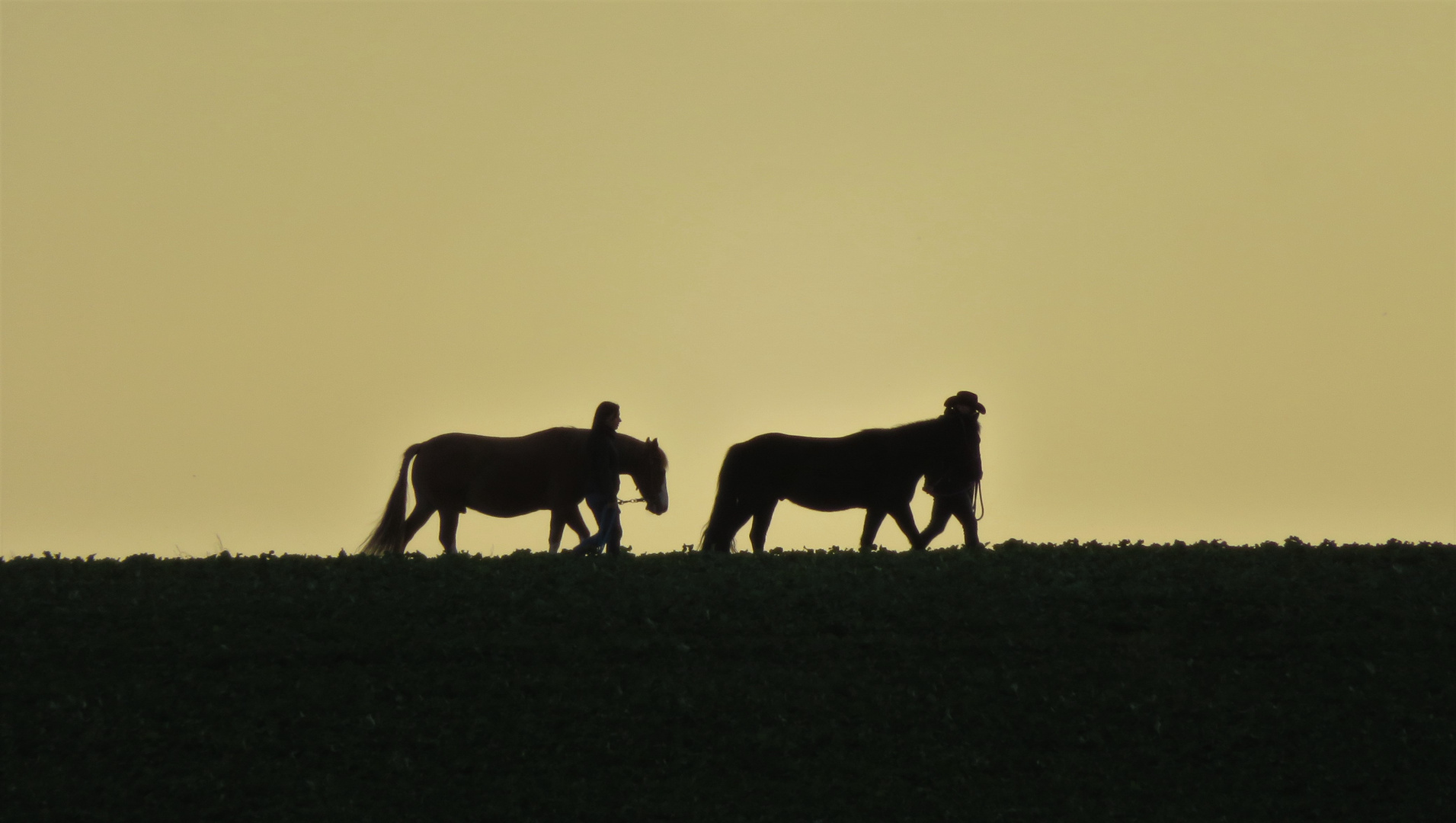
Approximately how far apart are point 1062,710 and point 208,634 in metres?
8.85

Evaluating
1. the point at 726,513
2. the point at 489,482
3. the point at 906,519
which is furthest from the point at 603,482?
the point at 489,482

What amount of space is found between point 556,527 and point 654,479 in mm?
1721

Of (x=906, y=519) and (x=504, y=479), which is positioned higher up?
(x=504, y=479)

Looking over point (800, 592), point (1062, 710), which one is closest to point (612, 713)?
point (800, 592)

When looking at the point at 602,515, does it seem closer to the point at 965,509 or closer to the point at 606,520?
the point at 606,520

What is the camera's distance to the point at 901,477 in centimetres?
2327

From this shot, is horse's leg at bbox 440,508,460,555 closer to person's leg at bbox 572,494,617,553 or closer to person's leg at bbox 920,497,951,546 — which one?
person's leg at bbox 572,494,617,553

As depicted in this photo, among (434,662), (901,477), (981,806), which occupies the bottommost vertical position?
(981,806)

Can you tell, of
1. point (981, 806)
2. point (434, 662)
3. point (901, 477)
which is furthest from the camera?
point (901, 477)

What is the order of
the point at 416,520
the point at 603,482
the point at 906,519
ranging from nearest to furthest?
the point at 603,482 < the point at 906,519 < the point at 416,520

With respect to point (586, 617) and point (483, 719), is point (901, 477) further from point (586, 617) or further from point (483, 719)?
point (483, 719)

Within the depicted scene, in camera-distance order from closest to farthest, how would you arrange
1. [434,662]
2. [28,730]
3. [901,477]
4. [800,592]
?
[28,730] → [434,662] → [800,592] → [901,477]

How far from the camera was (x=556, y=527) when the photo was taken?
25.3m

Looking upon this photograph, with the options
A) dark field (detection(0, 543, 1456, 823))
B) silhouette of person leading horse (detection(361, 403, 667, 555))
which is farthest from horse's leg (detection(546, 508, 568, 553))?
dark field (detection(0, 543, 1456, 823))
